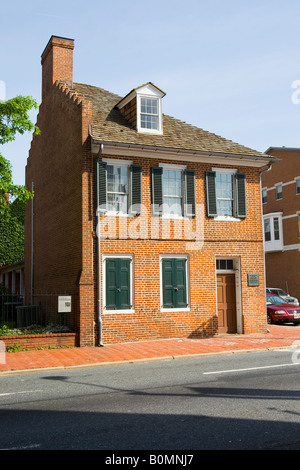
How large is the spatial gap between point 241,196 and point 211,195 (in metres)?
1.37

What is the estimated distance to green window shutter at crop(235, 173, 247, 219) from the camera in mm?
19047

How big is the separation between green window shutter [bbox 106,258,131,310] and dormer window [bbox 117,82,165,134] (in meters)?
5.55

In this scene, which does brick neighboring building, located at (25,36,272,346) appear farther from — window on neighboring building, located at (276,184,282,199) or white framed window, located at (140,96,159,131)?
window on neighboring building, located at (276,184,282,199)

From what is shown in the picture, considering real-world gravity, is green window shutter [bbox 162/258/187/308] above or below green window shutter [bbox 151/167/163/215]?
below

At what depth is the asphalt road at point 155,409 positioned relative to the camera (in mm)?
5613

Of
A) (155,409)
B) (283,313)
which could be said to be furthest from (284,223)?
(155,409)

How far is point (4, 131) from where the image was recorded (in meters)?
15.6

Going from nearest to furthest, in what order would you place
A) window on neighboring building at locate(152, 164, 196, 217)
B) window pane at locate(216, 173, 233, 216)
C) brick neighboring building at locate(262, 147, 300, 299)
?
1. window on neighboring building at locate(152, 164, 196, 217)
2. window pane at locate(216, 173, 233, 216)
3. brick neighboring building at locate(262, 147, 300, 299)

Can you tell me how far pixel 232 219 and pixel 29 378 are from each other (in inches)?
430

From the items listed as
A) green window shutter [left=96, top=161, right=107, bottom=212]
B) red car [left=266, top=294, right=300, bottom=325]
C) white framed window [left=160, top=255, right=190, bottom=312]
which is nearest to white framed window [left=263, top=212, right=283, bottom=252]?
red car [left=266, top=294, right=300, bottom=325]

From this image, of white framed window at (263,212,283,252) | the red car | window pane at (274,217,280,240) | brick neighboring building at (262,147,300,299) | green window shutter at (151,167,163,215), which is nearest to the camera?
green window shutter at (151,167,163,215)

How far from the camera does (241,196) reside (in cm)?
1916

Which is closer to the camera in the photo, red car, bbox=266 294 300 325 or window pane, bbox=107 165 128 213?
window pane, bbox=107 165 128 213

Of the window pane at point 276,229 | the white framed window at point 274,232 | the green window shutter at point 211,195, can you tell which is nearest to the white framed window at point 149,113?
the green window shutter at point 211,195
